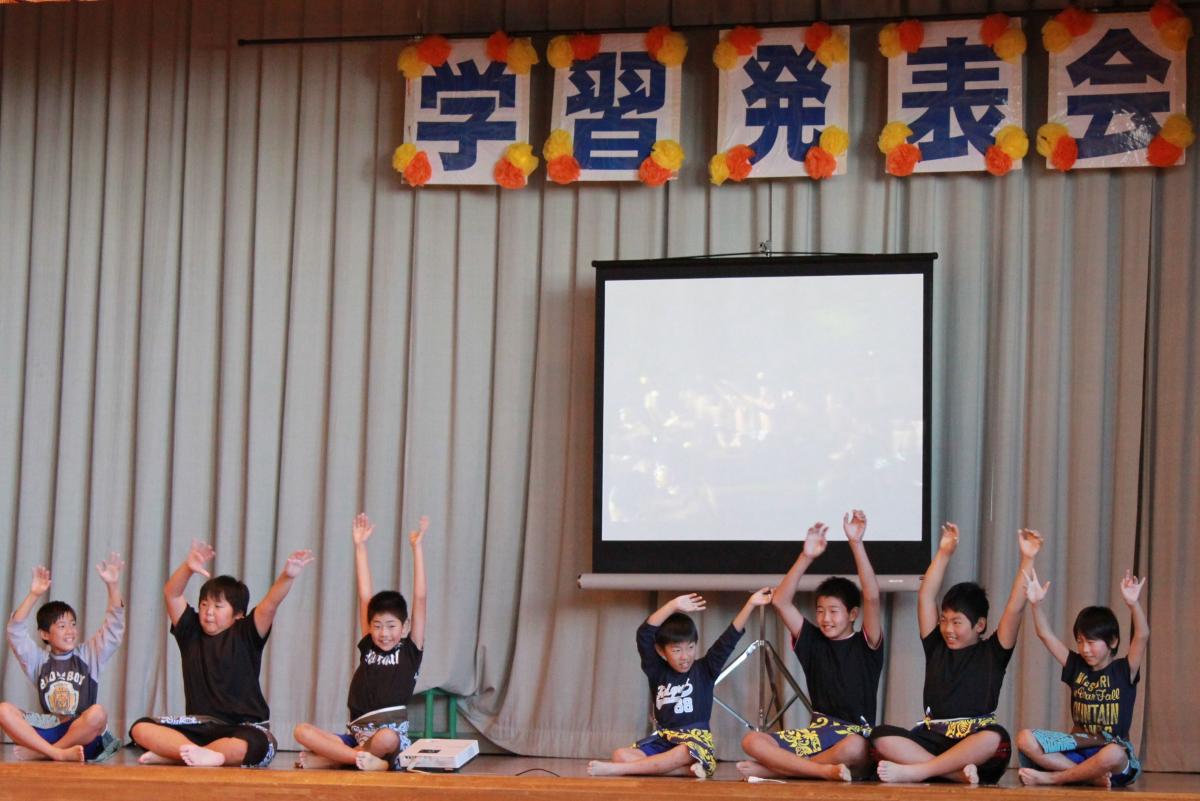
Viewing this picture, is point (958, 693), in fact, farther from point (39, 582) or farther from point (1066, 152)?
point (39, 582)

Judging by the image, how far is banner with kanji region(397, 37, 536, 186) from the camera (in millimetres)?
5852

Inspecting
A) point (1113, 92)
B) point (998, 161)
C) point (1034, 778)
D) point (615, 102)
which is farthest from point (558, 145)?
point (1034, 778)

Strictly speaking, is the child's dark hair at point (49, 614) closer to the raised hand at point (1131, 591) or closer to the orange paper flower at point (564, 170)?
the orange paper flower at point (564, 170)

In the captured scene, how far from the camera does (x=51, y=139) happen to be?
6.30 meters

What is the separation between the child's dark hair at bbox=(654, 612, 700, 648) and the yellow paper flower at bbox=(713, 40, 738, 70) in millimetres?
2238

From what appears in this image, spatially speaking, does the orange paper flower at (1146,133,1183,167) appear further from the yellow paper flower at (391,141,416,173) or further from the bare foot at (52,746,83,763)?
the bare foot at (52,746,83,763)

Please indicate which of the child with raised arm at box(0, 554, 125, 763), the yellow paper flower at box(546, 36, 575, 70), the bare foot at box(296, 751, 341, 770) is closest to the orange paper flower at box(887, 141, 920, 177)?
the yellow paper flower at box(546, 36, 575, 70)

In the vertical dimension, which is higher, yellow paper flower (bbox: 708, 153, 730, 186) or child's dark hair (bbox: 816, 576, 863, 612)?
yellow paper flower (bbox: 708, 153, 730, 186)

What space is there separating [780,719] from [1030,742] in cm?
111

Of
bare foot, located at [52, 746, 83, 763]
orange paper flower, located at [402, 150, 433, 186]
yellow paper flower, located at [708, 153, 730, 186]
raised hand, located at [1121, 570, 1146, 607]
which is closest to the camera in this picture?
raised hand, located at [1121, 570, 1146, 607]

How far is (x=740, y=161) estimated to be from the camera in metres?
5.65

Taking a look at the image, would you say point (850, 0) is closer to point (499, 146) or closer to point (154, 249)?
point (499, 146)

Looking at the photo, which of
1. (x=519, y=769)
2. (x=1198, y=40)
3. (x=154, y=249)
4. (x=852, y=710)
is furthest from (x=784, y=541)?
(x=154, y=249)

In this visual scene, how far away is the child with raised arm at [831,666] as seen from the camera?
451 centimetres
